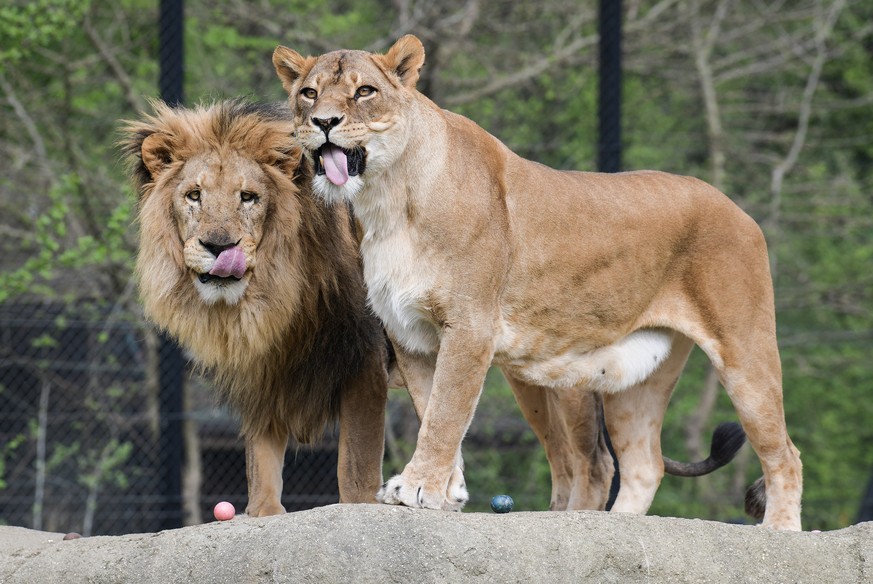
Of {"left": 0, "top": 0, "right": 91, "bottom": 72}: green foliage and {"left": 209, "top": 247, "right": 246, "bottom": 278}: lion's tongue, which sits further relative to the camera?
{"left": 0, "top": 0, "right": 91, "bottom": 72}: green foliage

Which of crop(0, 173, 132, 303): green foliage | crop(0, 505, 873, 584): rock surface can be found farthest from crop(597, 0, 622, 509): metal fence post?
crop(0, 505, 873, 584): rock surface

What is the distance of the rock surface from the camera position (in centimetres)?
316

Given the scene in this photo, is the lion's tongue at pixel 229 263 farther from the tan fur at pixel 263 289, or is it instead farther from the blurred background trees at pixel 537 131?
the blurred background trees at pixel 537 131

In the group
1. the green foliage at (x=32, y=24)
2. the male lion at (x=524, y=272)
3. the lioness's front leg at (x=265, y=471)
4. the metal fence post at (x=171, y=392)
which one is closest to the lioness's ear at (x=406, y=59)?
the male lion at (x=524, y=272)

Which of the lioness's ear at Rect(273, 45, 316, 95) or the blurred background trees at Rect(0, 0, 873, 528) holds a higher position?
the lioness's ear at Rect(273, 45, 316, 95)

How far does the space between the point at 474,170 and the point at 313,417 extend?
1.04 meters

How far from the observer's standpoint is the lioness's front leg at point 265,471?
4.15 meters

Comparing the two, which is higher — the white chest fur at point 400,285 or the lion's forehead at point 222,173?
the lion's forehead at point 222,173

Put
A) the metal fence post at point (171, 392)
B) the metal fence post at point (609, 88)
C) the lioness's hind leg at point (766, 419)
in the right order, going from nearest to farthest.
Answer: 1. the lioness's hind leg at point (766, 419)
2. the metal fence post at point (171, 392)
3. the metal fence post at point (609, 88)

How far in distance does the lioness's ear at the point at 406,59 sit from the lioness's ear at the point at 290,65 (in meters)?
0.24

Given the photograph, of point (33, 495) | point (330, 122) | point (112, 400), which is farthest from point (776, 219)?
point (330, 122)

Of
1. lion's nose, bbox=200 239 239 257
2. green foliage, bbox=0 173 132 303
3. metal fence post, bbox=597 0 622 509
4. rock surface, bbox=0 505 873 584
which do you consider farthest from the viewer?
metal fence post, bbox=597 0 622 509

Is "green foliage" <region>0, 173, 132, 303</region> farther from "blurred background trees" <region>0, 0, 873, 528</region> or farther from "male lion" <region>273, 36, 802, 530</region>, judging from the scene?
"male lion" <region>273, 36, 802, 530</region>

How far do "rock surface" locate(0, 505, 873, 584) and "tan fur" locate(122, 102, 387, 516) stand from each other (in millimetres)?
788
